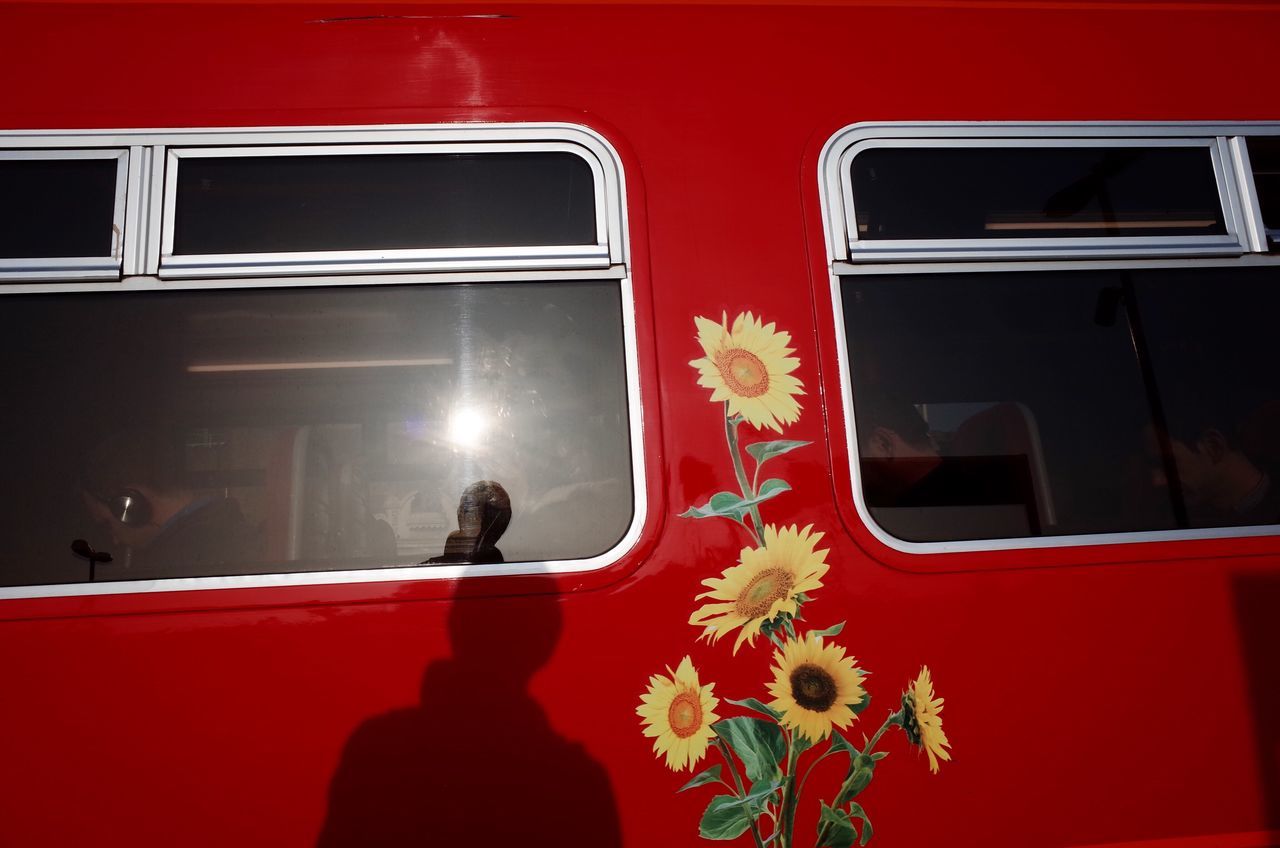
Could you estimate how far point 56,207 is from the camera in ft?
4.77

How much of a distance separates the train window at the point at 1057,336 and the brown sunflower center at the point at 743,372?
0.19 metres

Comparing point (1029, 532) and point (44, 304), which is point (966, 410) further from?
point (44, 304)

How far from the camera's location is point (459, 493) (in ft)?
4.68

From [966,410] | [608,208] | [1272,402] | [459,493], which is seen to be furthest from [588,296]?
[1272,402]

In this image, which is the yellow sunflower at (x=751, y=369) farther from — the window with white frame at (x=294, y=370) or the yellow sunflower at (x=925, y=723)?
the yellow sunflower at (x=925, y=723)

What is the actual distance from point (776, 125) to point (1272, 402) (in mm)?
1272

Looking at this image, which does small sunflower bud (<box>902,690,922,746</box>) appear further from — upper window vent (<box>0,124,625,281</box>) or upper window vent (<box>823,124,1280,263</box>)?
upper window vent (<box>0,124,625,281</box>)

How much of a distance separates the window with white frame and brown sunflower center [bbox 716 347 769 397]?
203mm

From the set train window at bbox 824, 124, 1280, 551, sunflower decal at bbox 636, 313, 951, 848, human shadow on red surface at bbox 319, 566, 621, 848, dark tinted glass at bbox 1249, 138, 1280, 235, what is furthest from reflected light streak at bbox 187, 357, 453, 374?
dark tinted glass at bbox 1249, 138, 1280, 235

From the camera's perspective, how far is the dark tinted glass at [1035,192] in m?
1.58

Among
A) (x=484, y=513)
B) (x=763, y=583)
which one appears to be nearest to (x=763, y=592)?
(x=763, y=583)

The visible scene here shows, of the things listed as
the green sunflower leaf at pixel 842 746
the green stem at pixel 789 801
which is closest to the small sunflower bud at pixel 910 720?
the green sunflower leaf at pixel 842 746

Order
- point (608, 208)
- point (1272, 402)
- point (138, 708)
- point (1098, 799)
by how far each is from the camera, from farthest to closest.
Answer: point (1272, 402) < point (608, 208) < point (1098, 799) < point (138, 708)

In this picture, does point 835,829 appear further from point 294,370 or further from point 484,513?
point 294,370
